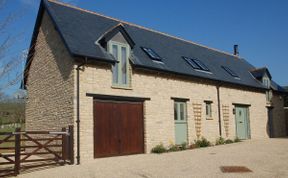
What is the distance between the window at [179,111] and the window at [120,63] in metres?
3.72

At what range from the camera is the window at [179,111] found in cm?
1680

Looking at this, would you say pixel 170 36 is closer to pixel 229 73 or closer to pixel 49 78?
pixel 229 73

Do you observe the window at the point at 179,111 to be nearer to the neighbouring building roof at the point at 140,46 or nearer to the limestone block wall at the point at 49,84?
the neighbouring building roof at the point at 140,46

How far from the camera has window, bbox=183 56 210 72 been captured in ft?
63.4

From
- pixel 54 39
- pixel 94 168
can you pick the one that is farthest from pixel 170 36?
pixel 94 168

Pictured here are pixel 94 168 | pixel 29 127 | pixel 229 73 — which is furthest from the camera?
pixel 229 73

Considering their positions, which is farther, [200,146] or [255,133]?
[255,133]

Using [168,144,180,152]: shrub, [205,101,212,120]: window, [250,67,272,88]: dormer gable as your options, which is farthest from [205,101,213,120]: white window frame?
[250,67,272,88]: dormer gable

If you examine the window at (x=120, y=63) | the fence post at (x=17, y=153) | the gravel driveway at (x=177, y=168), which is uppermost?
the window at (x=120, y=63)

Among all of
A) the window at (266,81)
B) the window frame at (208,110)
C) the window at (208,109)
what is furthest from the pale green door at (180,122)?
the window at (266,81)

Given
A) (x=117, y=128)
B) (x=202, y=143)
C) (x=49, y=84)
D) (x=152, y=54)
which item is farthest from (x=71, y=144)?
(x=202, y=143)

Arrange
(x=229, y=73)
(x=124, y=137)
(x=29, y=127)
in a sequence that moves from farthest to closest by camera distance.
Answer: (x=229, y=73) < (x=29, y=127) < (x=124, y=137)

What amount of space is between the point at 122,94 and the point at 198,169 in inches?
220

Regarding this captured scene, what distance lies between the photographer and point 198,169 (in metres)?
9.74
